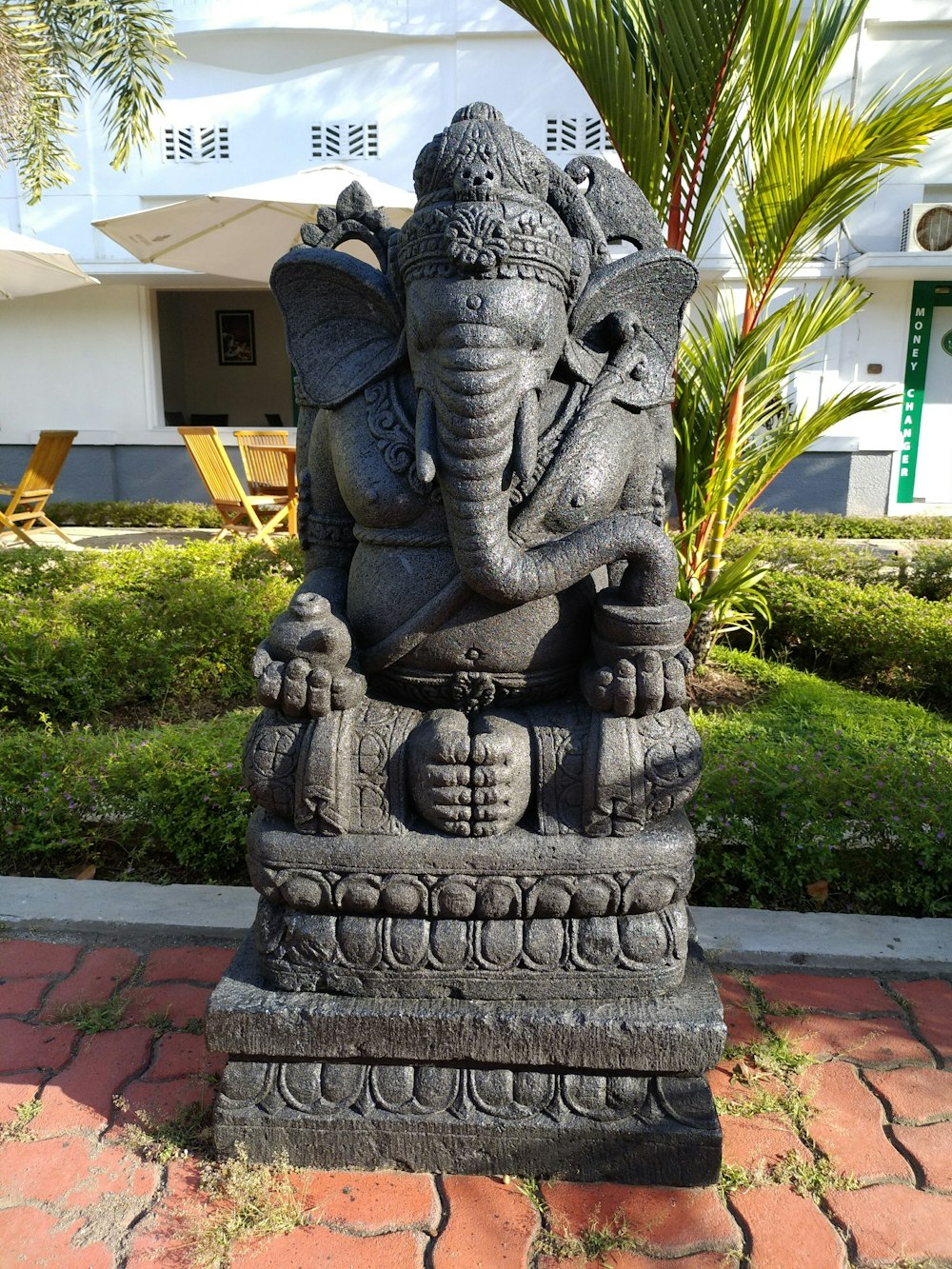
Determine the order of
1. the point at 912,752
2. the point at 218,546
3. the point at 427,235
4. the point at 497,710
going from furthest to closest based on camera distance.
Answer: the point at 218,546
the point at 912,752
the point at 497,710
the point at 427,235

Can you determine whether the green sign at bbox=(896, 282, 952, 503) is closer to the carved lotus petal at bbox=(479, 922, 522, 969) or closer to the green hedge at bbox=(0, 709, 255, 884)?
the green hedge at bbox=(0, 709, 255, 884)

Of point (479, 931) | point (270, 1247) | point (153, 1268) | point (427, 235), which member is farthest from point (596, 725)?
point (153, 1268)

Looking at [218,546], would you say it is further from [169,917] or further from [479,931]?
[479,931]

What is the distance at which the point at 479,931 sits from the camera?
6.34ft

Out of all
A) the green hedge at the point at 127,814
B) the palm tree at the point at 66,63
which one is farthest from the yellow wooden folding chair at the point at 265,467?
the green hedge at the point at 127,814

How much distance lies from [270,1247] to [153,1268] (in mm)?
206

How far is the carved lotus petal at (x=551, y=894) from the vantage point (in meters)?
1.91

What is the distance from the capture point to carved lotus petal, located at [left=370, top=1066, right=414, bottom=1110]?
76.4 inches

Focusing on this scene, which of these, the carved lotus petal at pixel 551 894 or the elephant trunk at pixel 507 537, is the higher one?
the elephant trunk at pixel 507 537

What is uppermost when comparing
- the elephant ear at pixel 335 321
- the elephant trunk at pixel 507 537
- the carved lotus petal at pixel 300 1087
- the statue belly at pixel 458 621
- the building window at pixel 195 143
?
the building window at pixel 195 143

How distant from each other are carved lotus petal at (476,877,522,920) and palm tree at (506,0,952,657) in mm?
2578

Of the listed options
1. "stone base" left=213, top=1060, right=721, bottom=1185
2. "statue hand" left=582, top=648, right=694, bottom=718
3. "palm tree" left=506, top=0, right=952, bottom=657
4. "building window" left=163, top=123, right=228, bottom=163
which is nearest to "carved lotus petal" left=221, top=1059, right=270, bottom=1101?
"stone base" left=213, top=1060, right=721, bottom=1185

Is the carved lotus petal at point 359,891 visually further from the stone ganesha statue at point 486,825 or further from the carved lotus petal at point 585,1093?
the carved lotus petal at point 585,1093

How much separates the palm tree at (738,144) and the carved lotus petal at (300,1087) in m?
2.86
